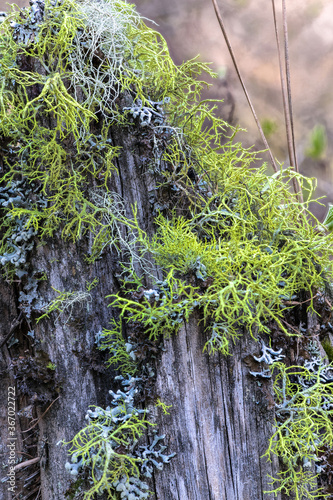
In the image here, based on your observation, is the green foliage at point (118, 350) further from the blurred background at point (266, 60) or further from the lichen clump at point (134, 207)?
the blurred background at point (266, 60)

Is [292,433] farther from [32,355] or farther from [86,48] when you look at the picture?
[86,48]

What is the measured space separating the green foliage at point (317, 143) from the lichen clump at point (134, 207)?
1.42 meters

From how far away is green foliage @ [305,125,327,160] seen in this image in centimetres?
253

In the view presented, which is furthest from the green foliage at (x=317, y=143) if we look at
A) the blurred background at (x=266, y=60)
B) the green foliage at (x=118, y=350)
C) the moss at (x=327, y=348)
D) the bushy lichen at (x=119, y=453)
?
the bushy lichen at (x=119, y=453)

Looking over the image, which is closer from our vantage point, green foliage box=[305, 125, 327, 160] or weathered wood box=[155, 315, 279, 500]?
weathered wood box=[155, 315, 279, 500]

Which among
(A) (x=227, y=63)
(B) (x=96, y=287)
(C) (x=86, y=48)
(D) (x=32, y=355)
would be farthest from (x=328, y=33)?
(D) (x=32, y=355)

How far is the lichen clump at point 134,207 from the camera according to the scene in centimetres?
112

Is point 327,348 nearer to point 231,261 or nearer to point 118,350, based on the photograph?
point 231,261

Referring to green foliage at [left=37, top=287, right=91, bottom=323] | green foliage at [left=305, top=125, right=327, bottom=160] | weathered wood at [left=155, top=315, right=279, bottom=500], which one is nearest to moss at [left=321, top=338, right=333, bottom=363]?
weathered wood at [left=155, top=315, right=279, bottom=500]

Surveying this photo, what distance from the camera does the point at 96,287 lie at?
1271 millimetres

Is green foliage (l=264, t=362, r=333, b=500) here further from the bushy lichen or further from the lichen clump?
the bushy lichen

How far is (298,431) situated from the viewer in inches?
46.5

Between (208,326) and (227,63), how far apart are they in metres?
1.91

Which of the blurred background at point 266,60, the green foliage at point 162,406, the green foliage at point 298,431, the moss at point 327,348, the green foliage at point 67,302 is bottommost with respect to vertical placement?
the green foliage at point 298,431
